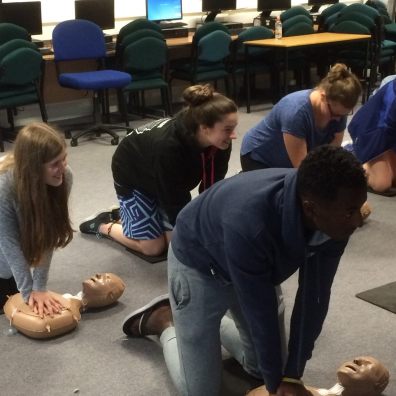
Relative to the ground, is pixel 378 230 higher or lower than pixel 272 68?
lower

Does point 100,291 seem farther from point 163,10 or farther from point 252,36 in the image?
point 163,10

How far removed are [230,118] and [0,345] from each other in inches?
47.4

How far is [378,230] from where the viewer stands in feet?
11.2

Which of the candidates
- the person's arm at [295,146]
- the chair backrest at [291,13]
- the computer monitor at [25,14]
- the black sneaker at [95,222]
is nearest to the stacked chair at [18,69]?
the computer monitor at [25,14]

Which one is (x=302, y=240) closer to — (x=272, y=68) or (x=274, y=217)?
(x=274, y=217)

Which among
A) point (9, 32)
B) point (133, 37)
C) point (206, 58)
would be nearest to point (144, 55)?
point (133, 37)

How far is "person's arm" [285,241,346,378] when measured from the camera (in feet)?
5.20

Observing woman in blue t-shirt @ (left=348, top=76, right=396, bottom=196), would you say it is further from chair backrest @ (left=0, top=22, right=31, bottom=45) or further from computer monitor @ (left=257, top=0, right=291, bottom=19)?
computer monitor @ (left=257, top=0, right=291, bottom=19)

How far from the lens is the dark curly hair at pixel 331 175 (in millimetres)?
1293

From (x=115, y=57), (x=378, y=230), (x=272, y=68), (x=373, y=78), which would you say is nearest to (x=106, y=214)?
(x=378, y=230)

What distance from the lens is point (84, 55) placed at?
5.43 meters

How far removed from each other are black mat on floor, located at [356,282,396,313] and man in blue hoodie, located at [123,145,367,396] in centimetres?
88

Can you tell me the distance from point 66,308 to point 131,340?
0.90 feet

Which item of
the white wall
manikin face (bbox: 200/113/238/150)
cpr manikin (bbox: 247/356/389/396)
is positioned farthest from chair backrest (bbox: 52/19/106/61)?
cpr manikin (bbox: 247/356/389/396)
